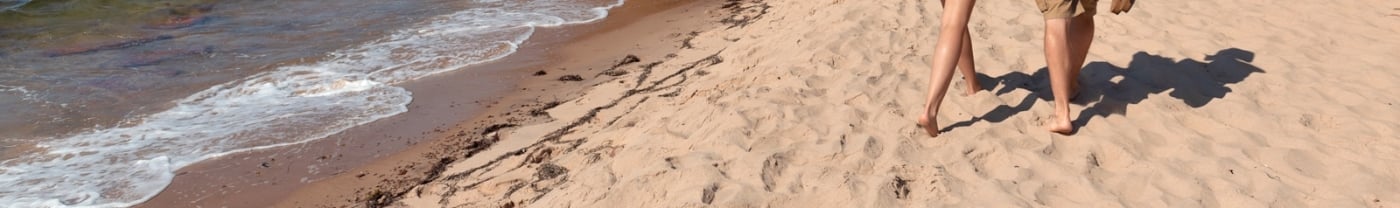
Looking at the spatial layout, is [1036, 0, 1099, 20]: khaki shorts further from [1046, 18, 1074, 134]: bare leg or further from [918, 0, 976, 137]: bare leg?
[918, 0, 976, 137]: bare leg

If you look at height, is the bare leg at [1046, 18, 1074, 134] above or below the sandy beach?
above

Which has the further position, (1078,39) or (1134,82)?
(1134,82)

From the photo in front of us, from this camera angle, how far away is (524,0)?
10648 millimetres

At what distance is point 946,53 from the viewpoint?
435 cm

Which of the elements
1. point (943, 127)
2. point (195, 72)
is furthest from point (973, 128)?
point (195, 72)

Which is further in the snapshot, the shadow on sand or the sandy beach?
the shadow on sand

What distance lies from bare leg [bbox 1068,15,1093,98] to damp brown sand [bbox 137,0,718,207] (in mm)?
2470

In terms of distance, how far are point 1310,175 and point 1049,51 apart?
90 centimetres

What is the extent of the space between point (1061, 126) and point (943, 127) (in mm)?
410

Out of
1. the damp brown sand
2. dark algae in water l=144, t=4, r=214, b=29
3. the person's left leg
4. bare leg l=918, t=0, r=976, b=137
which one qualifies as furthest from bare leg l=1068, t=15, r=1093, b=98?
dark algae in water l=144, t=4, r=214, b=29

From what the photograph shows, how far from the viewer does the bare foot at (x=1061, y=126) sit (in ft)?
14.6

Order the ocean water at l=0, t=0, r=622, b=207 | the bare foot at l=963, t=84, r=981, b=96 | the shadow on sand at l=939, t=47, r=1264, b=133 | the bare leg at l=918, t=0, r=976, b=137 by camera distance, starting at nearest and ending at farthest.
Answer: the bare leg at l=918, t=0, r=976, b=137 → the shadow on sand at l=939, t=47, r=1264, b=133 → the bare foot at l=963, t=84, r=981, b=96 → the ocean water at l=0, t=0, r=622, b=207

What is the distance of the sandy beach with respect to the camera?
4.00 metres

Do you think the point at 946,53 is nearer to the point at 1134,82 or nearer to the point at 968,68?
the point at 968,68
